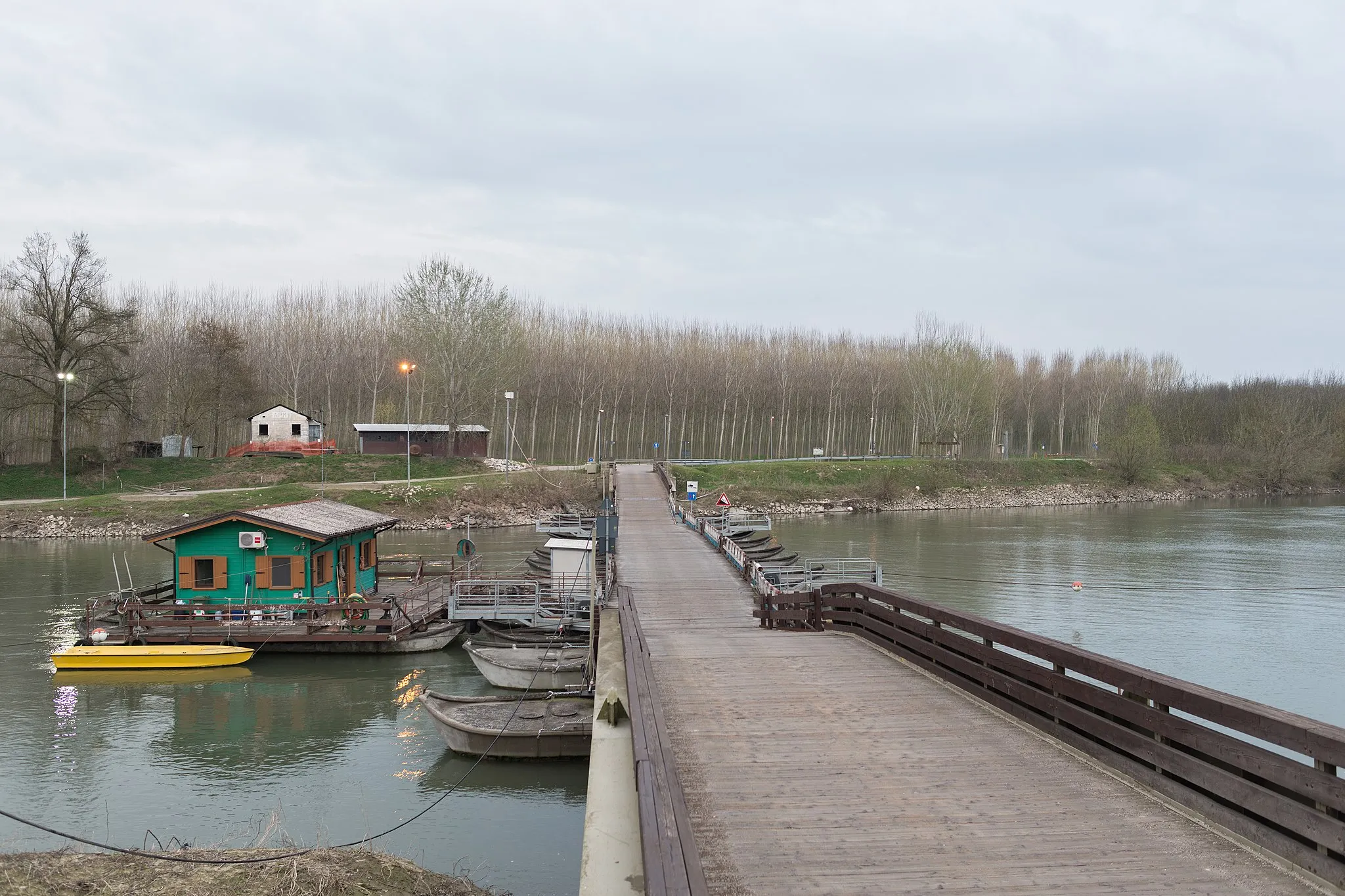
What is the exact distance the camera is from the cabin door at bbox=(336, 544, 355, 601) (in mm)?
28688

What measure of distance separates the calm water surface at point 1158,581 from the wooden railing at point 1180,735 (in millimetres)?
13505

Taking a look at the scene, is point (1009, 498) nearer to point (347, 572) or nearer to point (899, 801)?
point (347, 572)

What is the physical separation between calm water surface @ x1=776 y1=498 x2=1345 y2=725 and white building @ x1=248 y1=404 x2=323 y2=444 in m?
39.8

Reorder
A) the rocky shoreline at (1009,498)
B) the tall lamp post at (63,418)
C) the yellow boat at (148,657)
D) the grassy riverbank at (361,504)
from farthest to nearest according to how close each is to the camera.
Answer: the rocky shoreline at (1009,498) < the tall lamp post at (63,418) < the grassy riverbank at (361,504) < the yellow boat at (148,657)

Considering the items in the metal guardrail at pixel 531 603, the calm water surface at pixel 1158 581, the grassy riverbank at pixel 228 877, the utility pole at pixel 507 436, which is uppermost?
the utility pole at pixel 507 436

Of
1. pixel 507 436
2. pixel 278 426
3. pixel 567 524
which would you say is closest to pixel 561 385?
pixel 507 436

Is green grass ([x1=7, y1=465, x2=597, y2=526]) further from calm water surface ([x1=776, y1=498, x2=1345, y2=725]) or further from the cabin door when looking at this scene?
the cabin door

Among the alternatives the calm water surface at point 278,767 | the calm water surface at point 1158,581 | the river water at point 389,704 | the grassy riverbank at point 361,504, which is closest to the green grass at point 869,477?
the calm water surface at point 1158,581

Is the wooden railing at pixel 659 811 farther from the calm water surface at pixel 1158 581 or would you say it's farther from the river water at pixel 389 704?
the calm water surface at pixel 1158 581

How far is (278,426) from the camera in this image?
7431 centimetres

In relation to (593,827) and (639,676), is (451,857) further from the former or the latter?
(593,827)

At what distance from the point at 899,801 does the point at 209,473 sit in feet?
234

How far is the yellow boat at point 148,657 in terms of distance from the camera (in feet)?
78.0

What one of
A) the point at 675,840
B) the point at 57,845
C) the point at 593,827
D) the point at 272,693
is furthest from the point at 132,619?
the point at 675,840
